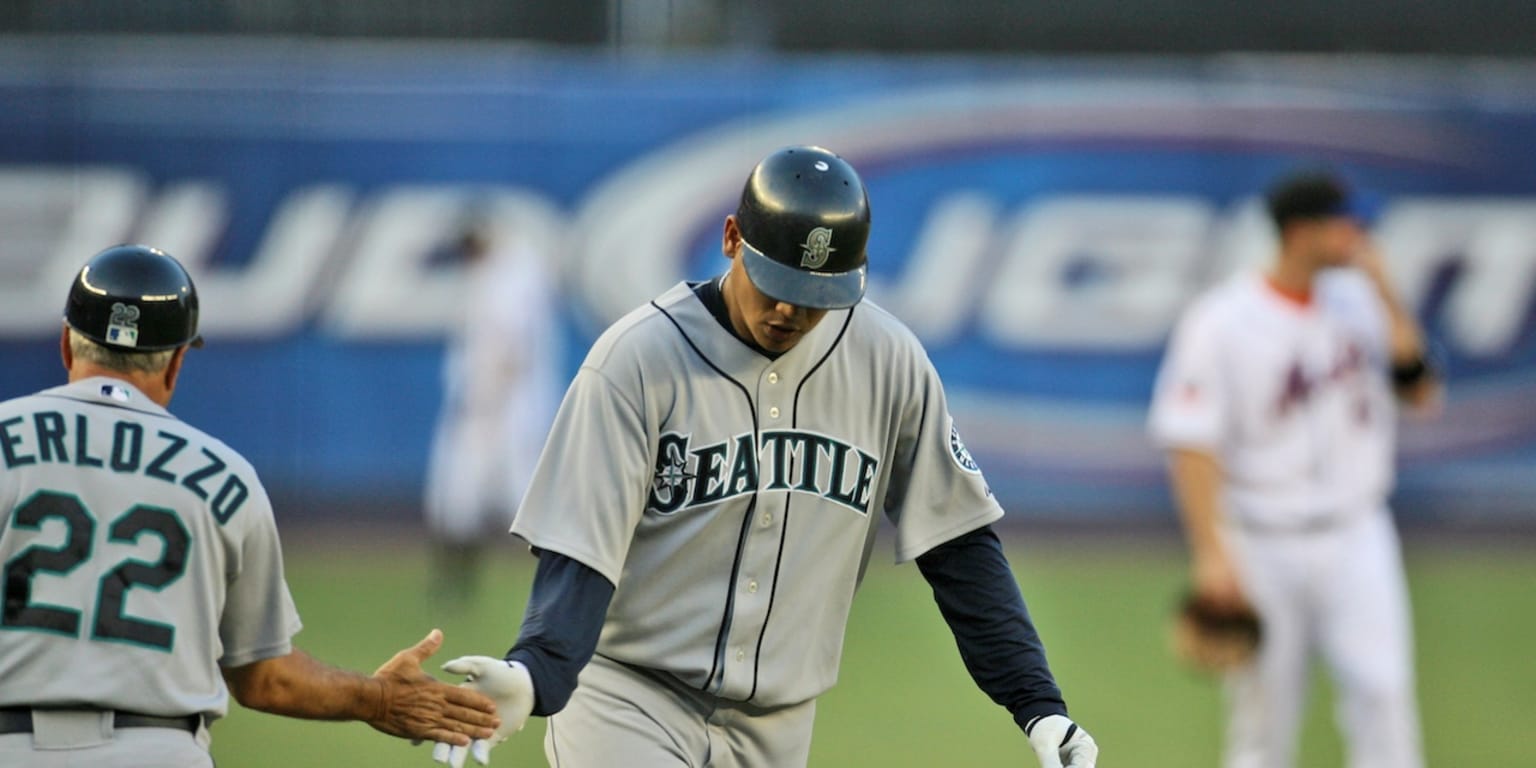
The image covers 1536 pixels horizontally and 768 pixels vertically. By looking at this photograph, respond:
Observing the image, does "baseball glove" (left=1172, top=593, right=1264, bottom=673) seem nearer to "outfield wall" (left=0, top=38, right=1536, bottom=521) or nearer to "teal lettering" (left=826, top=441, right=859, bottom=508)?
"teal lettering" (left=826, top=441, right=859, bottom=508)

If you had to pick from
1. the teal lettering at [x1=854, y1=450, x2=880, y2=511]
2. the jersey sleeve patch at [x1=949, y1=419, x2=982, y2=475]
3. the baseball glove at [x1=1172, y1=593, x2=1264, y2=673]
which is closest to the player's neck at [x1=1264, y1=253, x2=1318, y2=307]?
the baseball glove at [x1=1172, y1=593, x2=1264, y2=673]

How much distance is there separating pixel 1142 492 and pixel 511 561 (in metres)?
4.95

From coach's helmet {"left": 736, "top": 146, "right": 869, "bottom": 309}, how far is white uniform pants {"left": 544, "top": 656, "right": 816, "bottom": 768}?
2.93 ft

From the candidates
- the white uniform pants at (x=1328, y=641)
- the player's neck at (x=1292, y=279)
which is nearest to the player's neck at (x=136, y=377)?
the white uniform pants at (x=1328, y=641)

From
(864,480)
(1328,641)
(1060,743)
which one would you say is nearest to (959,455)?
(864,480)

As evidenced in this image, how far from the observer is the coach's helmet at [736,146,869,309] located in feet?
13.2

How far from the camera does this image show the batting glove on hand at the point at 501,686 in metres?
3.88

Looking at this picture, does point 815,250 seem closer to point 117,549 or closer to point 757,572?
point 757,572

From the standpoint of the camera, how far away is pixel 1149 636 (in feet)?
38.1

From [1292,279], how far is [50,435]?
4.72 meters

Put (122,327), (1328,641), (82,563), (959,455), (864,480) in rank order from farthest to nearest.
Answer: (1328,641), (959,455), (864,480), (122,327), (82,563)

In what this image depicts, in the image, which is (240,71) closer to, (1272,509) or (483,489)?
(483,489)

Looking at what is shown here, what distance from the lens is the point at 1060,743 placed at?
4.23m

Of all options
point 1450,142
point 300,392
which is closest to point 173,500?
point 300,392
